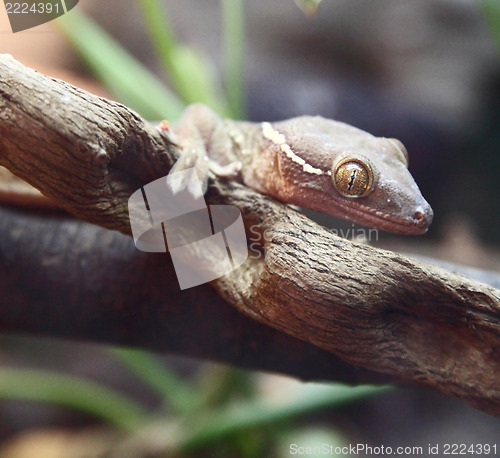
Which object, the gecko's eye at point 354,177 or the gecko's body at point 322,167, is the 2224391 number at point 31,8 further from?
the gecko's eye at point 354,177

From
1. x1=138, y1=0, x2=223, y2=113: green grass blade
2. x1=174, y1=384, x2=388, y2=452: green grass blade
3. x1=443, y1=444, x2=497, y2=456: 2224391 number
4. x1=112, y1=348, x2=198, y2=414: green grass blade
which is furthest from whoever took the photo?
x1=112, y1=348, x2=198, y2=414: green grass blade

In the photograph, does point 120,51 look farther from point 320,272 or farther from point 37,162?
point 320,272

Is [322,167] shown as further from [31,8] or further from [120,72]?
[120,72]

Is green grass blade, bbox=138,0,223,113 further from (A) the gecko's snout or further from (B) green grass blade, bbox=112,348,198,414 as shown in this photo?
(B) green grass blade, bbox=112,348,198,414

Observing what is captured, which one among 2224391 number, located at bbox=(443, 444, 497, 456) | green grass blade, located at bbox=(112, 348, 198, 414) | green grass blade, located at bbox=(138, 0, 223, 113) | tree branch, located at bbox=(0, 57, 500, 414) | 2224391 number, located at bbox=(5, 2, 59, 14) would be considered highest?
2224391 number, located at bbox=(5, 2, 59, 14)

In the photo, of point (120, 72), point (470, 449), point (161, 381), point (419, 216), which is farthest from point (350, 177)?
point (161, 381)

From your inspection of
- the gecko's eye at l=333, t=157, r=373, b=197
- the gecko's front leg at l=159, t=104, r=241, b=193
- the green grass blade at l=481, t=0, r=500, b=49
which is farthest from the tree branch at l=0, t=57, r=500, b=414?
the green grass blade at l=481, t=0, r=500, b=49

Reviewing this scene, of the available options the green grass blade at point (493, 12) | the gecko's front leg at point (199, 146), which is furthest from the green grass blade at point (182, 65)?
the green grass blade at point (493, 12)

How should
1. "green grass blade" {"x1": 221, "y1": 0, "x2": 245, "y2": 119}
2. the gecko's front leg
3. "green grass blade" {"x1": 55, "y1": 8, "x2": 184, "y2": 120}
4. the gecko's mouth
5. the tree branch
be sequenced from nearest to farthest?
the tree branch → the gecko's front leg → the gecko's mouth → "green grass blade" {"x1": 55, "y1": 8, "x2": 184, "y2": 120} → "green grass blade" {"x1": 221, "y1": 0, "x2": 245, "y2": 119}

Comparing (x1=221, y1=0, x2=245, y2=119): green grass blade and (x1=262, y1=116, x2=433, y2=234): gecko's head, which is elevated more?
(x1=221, y1=0, x2=245, y2=119): green grass blade
